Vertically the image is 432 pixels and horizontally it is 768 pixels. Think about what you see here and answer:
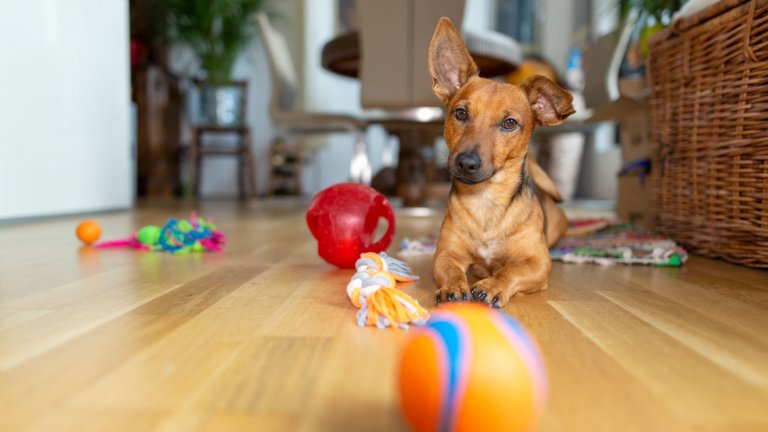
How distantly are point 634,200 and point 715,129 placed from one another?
3.69ft

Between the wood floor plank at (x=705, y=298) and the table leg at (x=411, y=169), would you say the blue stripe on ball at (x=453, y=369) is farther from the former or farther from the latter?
the table leg at (x=411, y=169)

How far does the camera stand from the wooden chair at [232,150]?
6.92m

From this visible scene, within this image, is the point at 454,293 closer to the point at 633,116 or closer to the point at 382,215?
the point at 382,215

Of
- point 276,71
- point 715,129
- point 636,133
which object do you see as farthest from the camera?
point 276,71

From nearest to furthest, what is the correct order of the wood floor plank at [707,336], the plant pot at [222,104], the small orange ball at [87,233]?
the wood floor plank at [707,336] < the small orange ball at [87,233] < the plant pot at [222,104]

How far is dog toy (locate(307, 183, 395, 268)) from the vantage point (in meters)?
1.75

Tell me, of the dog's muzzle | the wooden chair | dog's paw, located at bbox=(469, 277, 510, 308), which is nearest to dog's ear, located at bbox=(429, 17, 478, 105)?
the dog's muzzle

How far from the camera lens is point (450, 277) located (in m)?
1.41

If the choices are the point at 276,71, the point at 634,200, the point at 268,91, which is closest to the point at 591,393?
the point at 634,200

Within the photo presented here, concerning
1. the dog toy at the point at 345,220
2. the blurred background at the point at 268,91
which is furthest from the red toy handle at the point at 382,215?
the blurred background at the point at 268,91

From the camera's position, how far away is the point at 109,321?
3.81 ft

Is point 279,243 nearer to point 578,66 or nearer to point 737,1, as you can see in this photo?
point 737,1

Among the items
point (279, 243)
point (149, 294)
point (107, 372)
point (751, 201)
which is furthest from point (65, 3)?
point (751, 201)

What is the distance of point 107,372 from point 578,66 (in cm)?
648
